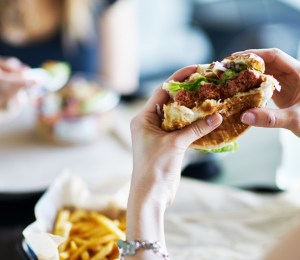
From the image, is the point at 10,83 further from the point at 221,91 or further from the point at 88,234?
the point at 221,91

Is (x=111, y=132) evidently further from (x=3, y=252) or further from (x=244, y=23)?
(x=244, y=23)

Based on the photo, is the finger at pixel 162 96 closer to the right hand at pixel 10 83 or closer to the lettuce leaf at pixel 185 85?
the lettuce leaf at pixel 185 85

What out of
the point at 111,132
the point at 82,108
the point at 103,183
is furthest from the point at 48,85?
the point at 103,183

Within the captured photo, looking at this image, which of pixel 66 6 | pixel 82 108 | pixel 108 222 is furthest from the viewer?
pixel 66 6

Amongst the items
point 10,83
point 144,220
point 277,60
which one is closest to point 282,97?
point 277,60

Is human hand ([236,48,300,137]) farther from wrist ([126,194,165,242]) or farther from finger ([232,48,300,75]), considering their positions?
wrist ([126,194,165,242])

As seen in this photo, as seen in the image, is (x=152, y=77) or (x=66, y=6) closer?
(x=66, y=6)
